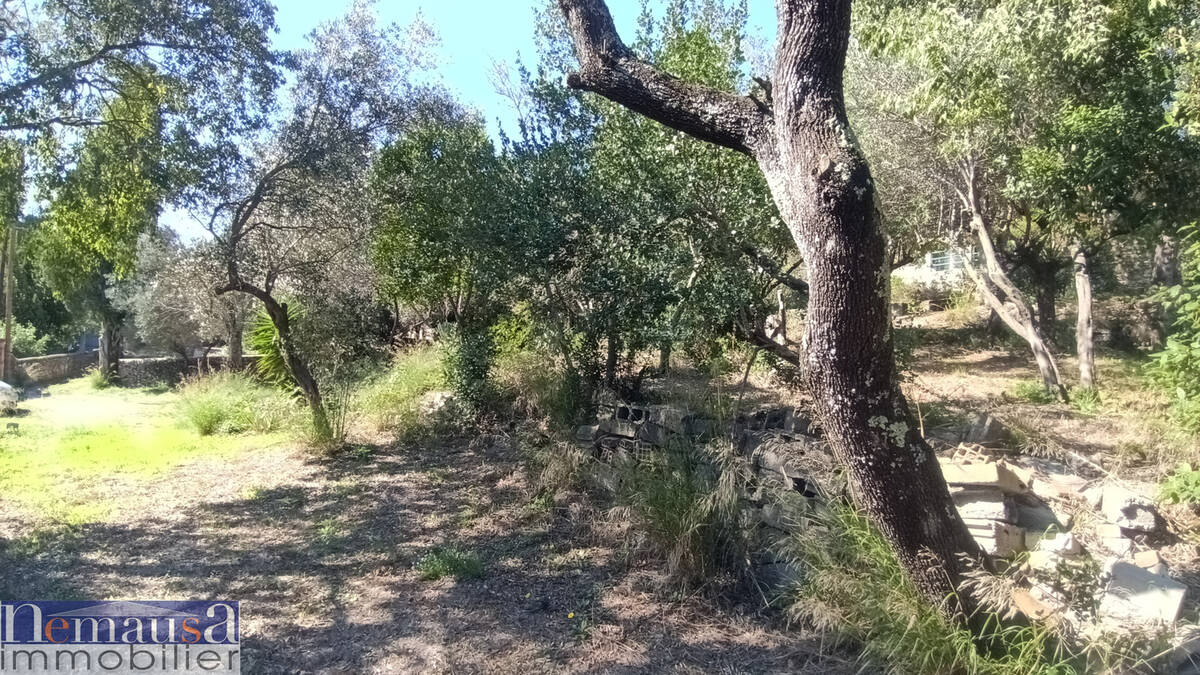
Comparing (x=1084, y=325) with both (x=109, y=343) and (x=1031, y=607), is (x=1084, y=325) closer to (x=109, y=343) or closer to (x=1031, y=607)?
(x=1031, y=607)

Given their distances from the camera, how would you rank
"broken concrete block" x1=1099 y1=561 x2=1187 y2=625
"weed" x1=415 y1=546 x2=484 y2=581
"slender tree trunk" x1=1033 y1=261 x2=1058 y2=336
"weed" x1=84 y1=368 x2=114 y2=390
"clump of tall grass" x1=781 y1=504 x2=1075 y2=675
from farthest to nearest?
"weed" x1=84 y1=368 x2=114 y2=390, "slender tree trunk" x1=1033 y1=261 x2=1058 y2=336, "weed" x1=415 y1=546 x2=484 y2=581, "broken concrete block" x1=1099 y1=561 x2=1187 y2=625, "clump of tall grass" x1=781 y1=504 x2=1075 y2=675

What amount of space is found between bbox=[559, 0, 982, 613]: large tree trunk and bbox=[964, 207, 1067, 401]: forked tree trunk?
20.9 ft

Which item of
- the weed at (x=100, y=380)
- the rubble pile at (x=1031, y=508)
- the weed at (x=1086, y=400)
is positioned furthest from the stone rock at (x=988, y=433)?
the weed at (x=100, y=380)

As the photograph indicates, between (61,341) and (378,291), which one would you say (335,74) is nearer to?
(378,291)

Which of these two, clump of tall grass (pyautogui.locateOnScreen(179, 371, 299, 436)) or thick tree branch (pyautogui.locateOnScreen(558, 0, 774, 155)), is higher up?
thick tree branch (pyautogui.locateOnScreen(558, 0, 774, 155))

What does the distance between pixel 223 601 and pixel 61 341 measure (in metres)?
34.1

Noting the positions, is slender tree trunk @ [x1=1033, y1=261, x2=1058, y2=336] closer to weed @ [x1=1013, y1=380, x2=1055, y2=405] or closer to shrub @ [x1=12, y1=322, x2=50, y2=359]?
weed @ [x1=1013, y1=380, x2=1055, y2=405]

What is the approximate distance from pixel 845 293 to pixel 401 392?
805cm

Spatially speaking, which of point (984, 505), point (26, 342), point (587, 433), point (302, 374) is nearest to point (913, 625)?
point (984, 505)

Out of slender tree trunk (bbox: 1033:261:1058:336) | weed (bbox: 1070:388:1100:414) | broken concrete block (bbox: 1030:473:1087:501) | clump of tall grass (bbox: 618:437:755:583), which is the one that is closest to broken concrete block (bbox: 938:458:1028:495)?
broken concrete block (bbox: 1030:473:1087:501)

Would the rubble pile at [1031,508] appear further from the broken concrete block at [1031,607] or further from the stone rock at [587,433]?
the stone rock at [587,433]

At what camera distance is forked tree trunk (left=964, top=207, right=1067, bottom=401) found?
8.41 meters

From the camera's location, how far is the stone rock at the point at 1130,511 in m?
4.23

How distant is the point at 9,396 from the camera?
14.2 meters
